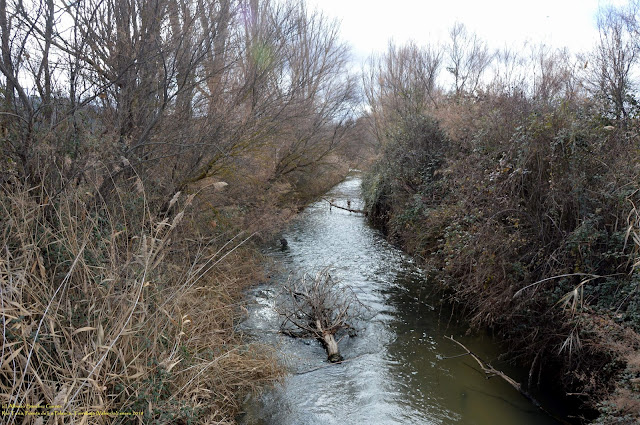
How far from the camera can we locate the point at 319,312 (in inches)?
272

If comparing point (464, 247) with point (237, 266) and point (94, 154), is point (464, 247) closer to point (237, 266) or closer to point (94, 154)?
point (237, 266)

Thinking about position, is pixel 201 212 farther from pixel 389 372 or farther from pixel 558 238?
pixel 558 238

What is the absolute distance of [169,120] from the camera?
20.2ft

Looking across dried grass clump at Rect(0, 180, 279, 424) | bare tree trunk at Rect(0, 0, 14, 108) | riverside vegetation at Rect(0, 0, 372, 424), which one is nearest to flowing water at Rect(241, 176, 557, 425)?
riverside vegetation at Rect(0, 0, 372, 424)

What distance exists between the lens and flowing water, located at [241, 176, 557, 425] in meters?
4.70

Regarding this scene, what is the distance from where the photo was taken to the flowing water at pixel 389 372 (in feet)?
15.4

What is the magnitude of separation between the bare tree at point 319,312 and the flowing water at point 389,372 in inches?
6.8

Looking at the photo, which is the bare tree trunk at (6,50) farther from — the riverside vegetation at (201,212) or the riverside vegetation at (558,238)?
the riverside vegetation at (558,238)

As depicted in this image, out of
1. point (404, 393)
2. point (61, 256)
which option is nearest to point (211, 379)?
point (61, 256)

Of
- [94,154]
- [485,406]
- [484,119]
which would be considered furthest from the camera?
[484,119]

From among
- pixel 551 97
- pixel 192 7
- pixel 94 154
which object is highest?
pixel 192 7

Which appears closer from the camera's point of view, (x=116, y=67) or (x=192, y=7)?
(x=116, y=67)

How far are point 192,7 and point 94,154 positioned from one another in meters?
3.52

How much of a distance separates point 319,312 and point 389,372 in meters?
1.73
